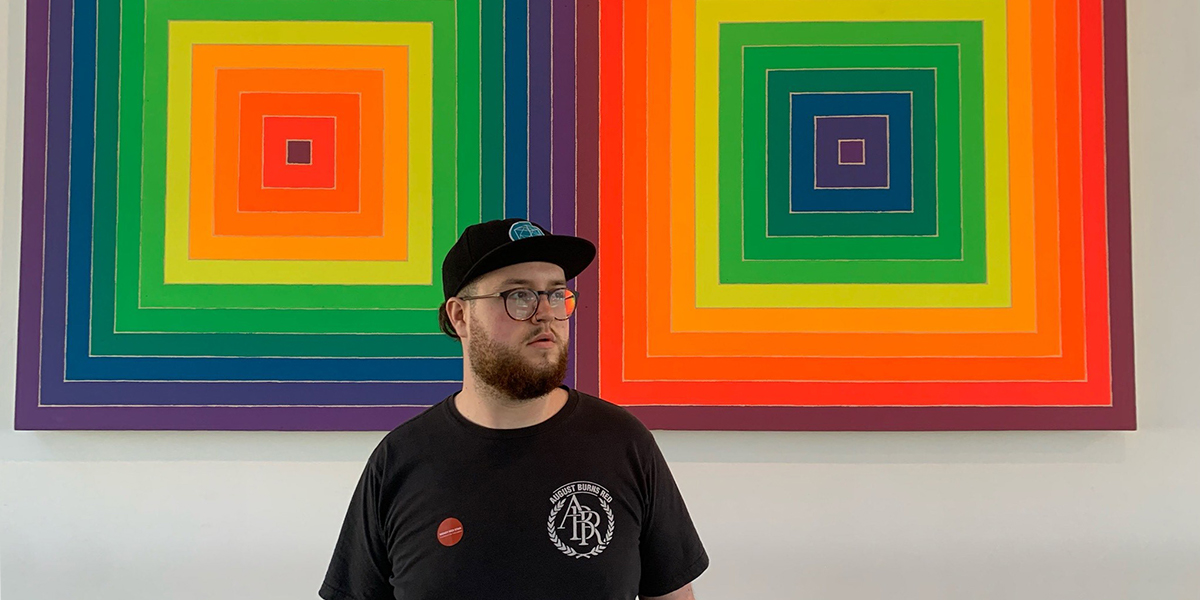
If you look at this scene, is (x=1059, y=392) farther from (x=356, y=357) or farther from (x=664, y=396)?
(x=356, y=357)

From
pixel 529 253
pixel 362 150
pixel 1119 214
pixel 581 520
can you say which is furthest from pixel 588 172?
pixel 1119 214

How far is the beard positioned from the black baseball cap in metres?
0.09

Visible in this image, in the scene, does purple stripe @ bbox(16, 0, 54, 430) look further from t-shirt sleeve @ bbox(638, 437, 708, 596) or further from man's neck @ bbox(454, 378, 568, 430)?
t-shirt sleeve @ bbox(638, 437, 708, 596)

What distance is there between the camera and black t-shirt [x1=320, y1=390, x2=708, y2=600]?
1283 mm

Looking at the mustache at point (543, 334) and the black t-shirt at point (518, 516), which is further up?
the mustache at point (543, 334)

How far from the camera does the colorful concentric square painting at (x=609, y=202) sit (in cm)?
182

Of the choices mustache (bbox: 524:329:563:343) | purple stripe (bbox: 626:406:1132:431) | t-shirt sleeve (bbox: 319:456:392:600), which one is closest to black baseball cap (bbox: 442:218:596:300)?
mustache (bbox: 524:329:563:343)

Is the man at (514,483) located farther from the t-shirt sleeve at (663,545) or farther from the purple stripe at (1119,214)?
the purple stripe at (1119,214)

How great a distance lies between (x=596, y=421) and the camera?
1382mm

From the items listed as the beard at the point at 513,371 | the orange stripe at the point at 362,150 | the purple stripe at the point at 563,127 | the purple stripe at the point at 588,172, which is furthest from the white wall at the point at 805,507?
the beard at the point at 513,371

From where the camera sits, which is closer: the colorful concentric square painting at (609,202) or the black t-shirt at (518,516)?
the black t-shirt at (518,516)

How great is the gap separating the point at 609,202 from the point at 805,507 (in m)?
0.73

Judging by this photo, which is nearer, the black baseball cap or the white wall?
the black baseball cap

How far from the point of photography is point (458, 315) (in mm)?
1381
